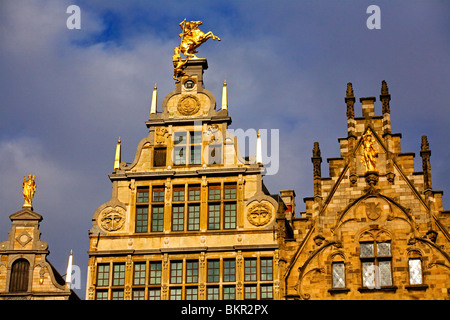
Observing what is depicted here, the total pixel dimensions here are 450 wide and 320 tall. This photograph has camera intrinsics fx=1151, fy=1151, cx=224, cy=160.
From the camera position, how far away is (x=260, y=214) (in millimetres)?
46688

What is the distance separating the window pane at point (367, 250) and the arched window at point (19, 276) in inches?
544

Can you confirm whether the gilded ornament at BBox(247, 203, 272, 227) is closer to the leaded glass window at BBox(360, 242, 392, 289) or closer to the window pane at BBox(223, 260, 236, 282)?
the window pane at BBox(223, 260, 236, 282)

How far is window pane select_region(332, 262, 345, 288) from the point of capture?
44562 mm

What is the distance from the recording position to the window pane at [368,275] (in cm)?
4434

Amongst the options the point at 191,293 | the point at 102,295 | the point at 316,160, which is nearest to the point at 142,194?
the point at 102,295

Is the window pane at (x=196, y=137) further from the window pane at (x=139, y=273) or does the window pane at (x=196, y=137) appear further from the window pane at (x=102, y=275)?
the window pane at (x=102, y=275)

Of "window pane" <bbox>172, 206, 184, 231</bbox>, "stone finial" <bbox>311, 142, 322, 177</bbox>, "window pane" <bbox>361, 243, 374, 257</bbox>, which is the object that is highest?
"stone finial" <bbox>311, 142, 322, 177</bbox>

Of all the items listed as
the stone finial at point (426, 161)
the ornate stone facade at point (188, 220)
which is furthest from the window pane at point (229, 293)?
the stone finial at point (426, 161)

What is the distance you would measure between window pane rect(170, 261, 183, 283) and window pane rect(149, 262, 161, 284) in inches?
20.7

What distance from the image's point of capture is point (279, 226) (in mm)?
45594

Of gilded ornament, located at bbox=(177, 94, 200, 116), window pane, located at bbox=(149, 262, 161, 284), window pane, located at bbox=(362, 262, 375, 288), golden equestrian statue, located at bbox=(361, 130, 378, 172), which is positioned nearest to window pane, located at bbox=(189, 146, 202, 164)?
gilded ornament, located at bbox=(177, 94, 200, 116)

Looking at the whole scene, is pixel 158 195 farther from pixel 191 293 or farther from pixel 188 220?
pixel 191 293
